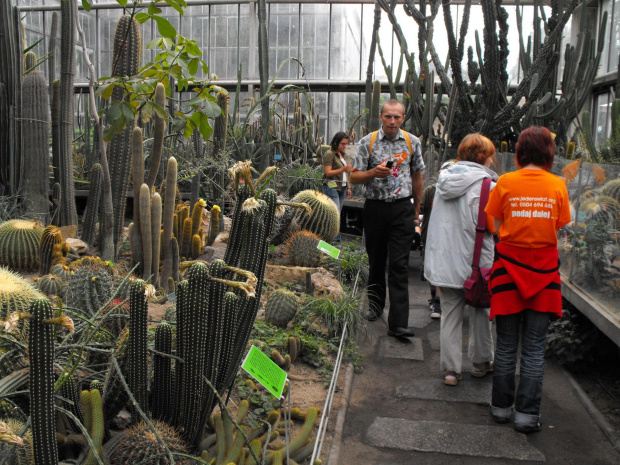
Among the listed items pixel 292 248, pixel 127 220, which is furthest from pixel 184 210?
pixel 127 220

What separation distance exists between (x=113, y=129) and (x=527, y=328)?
2966mm

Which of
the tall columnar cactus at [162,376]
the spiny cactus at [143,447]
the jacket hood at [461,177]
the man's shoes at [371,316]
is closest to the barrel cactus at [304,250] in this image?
the man's shoes at [371,316]

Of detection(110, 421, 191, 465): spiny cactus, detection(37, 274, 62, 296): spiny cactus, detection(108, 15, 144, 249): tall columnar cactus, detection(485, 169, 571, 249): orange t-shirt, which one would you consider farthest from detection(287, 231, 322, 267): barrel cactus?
detection(110, 421, 191, 465): spiny cactus

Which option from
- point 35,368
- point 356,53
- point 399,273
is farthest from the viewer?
point 356,53

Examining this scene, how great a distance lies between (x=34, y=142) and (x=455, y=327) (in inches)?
189

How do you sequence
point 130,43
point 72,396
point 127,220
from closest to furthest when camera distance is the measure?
point 72,396 < point 130,43 < point 127,220

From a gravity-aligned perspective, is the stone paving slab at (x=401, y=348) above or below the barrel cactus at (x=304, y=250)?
below

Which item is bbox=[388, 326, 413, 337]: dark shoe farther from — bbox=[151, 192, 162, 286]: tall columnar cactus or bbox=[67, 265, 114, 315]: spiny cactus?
bbox=[67, 265, 114, 315]: spiny cactus

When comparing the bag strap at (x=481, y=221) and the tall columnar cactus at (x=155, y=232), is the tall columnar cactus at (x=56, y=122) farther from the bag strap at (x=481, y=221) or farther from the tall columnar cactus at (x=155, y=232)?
the bag strap at (x=481, y=221)

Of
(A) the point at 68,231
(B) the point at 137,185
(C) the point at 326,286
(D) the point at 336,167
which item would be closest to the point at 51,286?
(B) the point at 137,185

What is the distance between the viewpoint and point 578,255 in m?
4.65

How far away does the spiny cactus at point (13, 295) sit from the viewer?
11.3 ft

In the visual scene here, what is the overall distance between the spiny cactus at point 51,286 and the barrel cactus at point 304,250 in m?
2.85

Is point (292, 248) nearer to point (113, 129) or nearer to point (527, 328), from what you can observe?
point (113, 129)
